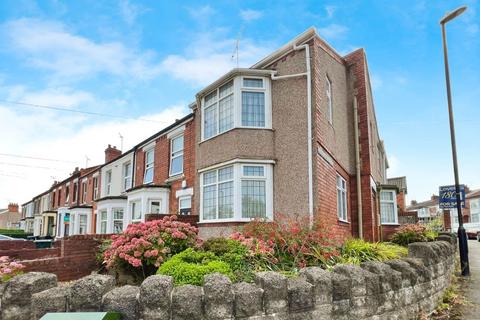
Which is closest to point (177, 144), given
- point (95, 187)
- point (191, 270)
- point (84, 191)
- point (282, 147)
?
point (282, 147)

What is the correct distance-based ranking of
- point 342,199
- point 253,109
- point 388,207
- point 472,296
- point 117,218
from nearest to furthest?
point 472,296 → point 253,109 → point 342,199 → point 388,207 → point 117,218

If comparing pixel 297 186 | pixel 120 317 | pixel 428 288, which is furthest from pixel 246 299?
pixel 297 186

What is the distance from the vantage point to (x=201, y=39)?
29.6 feet

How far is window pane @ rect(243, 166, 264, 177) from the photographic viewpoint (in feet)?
35.3

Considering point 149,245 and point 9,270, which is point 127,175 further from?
point 9,270

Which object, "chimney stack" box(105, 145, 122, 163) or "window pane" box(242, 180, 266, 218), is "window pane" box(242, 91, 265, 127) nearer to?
"window pane" box(242, 180, 266, 218)

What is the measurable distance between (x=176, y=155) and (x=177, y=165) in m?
0.50

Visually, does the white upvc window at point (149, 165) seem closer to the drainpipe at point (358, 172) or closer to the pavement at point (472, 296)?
the drainpipe at point (358, 172)

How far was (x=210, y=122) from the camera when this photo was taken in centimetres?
1250

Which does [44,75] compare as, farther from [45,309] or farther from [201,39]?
[45,309]

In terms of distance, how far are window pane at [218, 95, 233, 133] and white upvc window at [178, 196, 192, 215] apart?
3656mm

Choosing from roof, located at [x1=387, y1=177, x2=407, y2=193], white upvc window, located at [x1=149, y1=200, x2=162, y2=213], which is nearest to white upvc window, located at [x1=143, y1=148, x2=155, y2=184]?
white upvc window, located at [x1=149, y1=200, x2=162, y2=213]

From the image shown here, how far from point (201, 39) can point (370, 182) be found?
866 cm

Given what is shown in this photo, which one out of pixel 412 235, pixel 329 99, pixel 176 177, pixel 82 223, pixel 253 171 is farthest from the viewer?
pixel 82 223
